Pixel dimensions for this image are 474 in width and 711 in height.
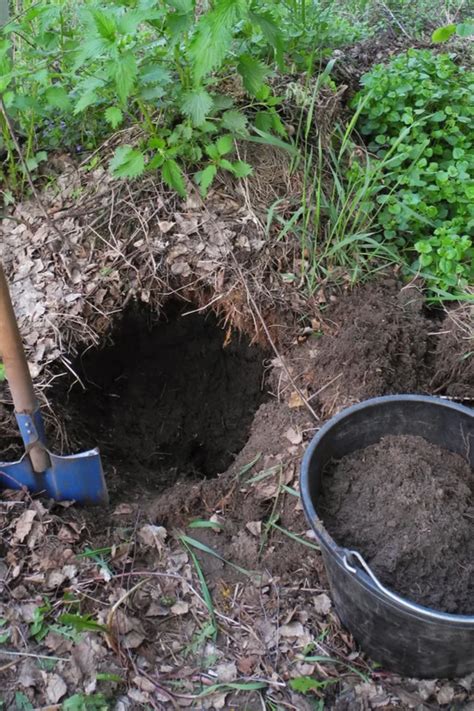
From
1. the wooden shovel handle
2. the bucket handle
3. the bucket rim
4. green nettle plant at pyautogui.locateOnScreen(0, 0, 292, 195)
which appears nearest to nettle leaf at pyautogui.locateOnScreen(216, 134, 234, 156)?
green nettle plant at pyautogui.locateOnScreen(0, 0, 292, 195)

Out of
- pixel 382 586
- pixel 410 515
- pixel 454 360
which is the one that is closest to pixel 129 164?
pixel 454 360

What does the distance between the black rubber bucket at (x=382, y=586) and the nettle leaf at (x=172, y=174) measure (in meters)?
1.35

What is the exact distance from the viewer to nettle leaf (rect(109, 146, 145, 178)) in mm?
2689

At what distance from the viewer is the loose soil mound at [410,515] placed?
5.93ft

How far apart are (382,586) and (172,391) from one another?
75.9 inches

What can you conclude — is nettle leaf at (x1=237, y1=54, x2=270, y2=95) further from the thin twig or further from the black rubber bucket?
the black rubber bucket

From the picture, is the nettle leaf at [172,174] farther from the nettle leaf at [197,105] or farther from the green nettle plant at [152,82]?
the nettle leaf at [197,105]

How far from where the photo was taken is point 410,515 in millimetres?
1915

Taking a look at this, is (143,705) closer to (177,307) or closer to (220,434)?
(220,434)

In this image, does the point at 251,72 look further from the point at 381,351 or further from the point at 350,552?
the point at 350,552

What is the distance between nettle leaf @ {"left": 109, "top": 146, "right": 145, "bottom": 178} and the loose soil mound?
1.54 meters

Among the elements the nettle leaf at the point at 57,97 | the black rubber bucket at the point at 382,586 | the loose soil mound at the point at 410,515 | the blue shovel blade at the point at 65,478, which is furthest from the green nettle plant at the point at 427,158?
the blue shovel blade at the point at 65,478

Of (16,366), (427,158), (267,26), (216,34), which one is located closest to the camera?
(16,366)

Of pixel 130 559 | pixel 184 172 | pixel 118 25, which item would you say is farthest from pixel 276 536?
pixel 118 25
